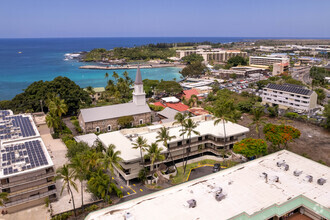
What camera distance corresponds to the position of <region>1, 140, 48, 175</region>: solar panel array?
30034 millimetres

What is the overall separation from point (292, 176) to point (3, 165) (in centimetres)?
3376

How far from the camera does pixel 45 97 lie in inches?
2562

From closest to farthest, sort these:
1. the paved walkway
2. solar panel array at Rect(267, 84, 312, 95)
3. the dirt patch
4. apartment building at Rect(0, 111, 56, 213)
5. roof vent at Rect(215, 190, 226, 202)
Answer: roof vent at Rect(215, 190, 226, 202) < apartment building at Rect(0, 111, 56, 213) < the paved walkway < the dirt patch < solar panel array at Rect(267, 84, 312, 95)

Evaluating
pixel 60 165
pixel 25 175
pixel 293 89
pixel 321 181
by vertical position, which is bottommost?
pixel 60 165

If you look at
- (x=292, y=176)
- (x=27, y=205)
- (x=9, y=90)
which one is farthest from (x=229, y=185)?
(x=9, y=90)

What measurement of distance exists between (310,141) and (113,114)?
41885 millimetres

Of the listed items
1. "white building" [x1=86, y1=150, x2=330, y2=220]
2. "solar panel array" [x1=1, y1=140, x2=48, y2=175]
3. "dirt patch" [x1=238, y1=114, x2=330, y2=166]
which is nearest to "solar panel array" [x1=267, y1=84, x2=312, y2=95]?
"dirt patch" [x1=238, y1=114, x2=330, y2=166]

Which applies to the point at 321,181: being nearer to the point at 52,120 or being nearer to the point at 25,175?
the point at 25,175

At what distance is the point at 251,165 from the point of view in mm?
29906

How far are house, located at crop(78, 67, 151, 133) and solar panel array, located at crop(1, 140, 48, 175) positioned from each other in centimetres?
1715

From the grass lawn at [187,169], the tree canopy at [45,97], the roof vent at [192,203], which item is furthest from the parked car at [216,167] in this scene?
the tree canopy at [45,97]

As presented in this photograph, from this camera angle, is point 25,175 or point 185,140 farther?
point 185,140

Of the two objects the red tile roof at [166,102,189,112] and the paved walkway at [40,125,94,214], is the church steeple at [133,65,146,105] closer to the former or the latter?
the red tile roof at [166,102,189,112]

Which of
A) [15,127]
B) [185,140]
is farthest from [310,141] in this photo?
[15,127]
